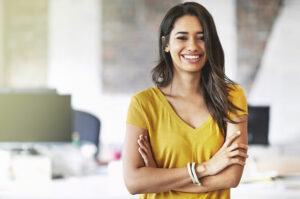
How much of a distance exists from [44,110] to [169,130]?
4.57 feet

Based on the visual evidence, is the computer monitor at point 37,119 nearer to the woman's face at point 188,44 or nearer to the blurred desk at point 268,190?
the blurred desk at point 268,190

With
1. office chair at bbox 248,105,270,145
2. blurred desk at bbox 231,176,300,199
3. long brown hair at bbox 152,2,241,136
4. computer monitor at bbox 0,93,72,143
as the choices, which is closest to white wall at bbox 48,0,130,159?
office chair at bbox 248,105,270,145

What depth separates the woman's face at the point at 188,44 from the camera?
5.16 ft

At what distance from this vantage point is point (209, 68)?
166 cm

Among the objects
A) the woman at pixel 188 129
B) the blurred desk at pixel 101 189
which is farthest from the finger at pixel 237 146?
the blurred desk at pixel 101 189

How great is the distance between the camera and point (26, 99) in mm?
2766

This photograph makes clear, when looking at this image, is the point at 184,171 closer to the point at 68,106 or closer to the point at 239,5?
the point at 68,106

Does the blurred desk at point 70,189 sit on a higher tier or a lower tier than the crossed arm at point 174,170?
lower

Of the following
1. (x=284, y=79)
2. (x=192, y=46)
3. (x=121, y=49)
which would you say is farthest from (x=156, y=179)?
(x=284, y=79)

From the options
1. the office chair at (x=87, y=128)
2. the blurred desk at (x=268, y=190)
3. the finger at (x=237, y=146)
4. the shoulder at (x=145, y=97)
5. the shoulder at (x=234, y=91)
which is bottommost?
the office chair at (x=87, y=128)

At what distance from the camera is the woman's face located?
1.57 m

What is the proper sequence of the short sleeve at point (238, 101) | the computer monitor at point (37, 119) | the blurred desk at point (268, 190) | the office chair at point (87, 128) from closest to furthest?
the short sleeve at point (238, 101)
the blurred desk at point (268, 190)
the computer monitor at point (37, 119)
the office chair at point (87, 128)

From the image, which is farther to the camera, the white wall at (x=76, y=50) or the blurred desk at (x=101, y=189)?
the white wall at (x=76, y=50)

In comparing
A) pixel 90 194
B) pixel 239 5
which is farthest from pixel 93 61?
pixel 90 194
